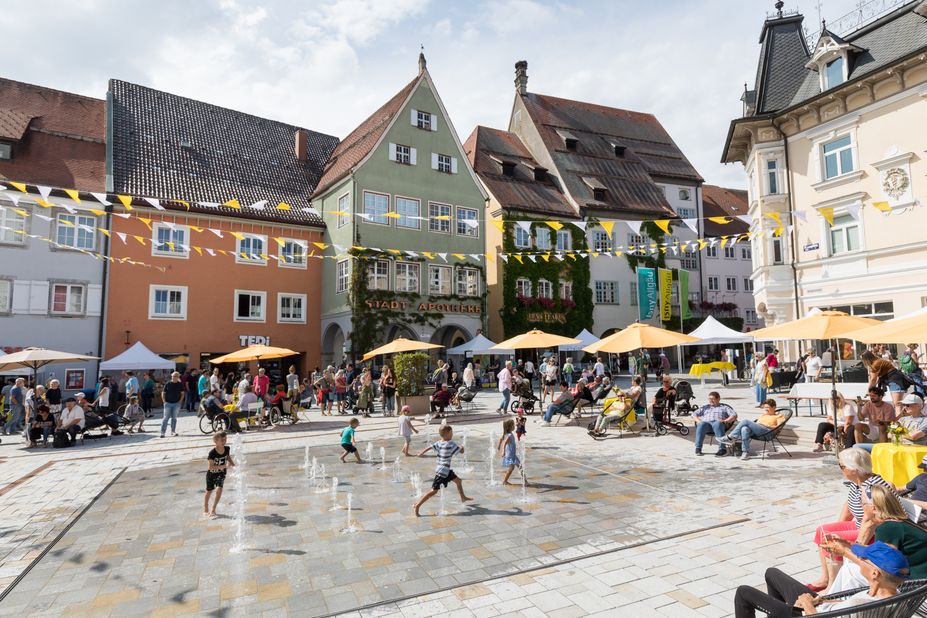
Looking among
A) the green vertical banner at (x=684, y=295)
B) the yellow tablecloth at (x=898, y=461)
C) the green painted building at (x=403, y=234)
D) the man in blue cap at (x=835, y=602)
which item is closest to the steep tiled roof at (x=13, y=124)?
the green painted building at (x=403, y=234)

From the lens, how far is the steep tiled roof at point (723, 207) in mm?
46562

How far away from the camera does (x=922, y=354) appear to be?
19.3 m

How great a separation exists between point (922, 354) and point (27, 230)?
36.5 meters

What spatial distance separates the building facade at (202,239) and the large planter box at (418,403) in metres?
9.58

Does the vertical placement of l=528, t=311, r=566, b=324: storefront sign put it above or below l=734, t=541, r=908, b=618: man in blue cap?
above

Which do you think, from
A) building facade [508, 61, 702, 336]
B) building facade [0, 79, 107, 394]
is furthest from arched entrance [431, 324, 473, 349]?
building facade [0, 79, 107, 394]

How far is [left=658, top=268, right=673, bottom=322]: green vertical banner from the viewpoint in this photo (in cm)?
3959

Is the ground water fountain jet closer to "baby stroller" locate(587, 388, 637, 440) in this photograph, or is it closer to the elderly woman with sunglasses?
the elderly woman with sunglasses

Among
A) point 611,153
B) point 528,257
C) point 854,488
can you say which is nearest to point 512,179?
point 528,257

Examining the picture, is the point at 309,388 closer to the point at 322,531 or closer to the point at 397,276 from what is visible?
the point at 397,276

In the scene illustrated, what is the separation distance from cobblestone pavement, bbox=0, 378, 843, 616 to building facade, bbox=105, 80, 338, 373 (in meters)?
16.5

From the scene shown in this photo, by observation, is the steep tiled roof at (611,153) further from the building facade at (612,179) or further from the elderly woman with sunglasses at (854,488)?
the elderly woman with sunglasses at (854,488)

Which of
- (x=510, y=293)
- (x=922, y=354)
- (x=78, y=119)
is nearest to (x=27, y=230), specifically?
(x=78, y=119)

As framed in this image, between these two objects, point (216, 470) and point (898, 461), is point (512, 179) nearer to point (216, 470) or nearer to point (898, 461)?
point (898, 461)
